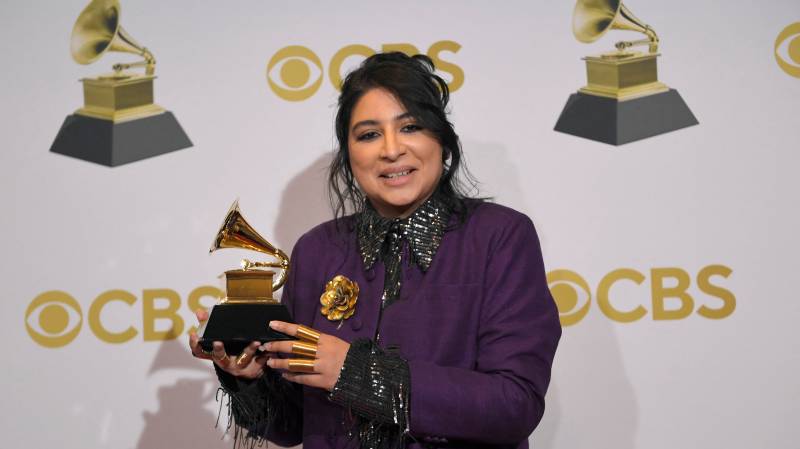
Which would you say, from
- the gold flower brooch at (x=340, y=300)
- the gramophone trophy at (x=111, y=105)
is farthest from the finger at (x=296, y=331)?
the gramophone trophy at (x=111, y=105)

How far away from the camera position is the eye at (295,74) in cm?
268

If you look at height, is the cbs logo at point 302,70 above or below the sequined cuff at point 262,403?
above

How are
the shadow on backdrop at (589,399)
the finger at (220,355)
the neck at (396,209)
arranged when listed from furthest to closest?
the shadow on backdrop at (589,399), the neck at (396,209), the finger at (220,355)

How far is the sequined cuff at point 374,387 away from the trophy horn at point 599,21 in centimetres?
154

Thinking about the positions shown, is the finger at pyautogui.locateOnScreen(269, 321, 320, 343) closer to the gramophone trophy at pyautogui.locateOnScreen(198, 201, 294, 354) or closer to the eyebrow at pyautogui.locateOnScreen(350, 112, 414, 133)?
the gramophone trophy at pyautogui.locateOnScreen(198, 201, 294, 354)

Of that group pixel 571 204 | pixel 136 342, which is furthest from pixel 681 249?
pixel 136 342

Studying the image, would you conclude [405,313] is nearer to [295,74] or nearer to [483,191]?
[483,191]

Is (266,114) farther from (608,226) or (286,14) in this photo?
(608,226)

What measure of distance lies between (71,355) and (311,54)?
4.20ft

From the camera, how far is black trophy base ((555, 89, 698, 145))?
103 inches

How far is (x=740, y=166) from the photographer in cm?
261

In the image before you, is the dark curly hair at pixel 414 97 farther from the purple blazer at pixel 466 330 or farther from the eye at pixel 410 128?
the purple blazer at pixel 466 330

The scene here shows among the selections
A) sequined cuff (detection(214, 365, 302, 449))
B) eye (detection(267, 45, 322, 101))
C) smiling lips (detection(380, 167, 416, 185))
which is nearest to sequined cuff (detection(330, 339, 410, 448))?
sequined cuff (detection(214, 365, 302, 449))

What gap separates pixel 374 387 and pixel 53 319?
61.1 inches
